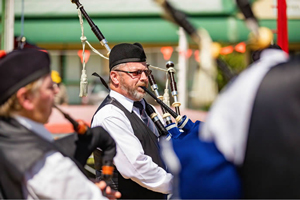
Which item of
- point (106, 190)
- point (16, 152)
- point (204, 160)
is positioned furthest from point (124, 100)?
point (204, 160)

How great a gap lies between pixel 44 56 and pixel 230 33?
11599 millimetres

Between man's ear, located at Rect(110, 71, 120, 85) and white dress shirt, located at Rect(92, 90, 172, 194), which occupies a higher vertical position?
man's ear, located at Rect(110, 71, 120, 85)

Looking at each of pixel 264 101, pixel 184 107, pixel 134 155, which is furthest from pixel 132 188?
pixel 184 107

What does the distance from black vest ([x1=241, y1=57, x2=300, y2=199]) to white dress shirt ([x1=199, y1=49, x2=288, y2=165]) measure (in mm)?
17

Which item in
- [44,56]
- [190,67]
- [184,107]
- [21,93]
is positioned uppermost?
[44,56]

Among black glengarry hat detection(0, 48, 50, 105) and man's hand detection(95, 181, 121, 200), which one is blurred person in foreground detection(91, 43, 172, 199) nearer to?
man's hand detection(95, 181, 121, 200)

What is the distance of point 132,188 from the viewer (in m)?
2.37

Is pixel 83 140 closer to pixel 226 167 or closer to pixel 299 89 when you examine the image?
pixel 226 167

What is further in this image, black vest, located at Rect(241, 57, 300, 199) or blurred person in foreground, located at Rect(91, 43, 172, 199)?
blurred person in foreground, located at Rect(91, 43, 172, 199)

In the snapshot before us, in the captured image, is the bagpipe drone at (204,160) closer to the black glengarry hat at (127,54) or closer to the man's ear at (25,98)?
the man's ear at (25,98)

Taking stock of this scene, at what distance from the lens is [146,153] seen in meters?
2.39

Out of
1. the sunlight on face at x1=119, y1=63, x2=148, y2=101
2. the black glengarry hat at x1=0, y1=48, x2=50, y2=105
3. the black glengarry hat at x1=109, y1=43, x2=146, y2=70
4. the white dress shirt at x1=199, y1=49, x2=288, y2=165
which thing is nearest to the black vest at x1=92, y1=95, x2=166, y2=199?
the sunlight on face at x1=119, y1=63, x2=148, y2=101

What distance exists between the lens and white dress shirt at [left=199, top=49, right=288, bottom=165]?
1176mm

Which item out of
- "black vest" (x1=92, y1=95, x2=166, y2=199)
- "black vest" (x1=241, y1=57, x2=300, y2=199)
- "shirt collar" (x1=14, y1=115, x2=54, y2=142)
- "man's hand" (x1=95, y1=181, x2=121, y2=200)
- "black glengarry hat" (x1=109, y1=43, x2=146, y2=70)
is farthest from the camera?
"black glengarry hat" (x1=109, y1=43, x2=146, y2=70)
